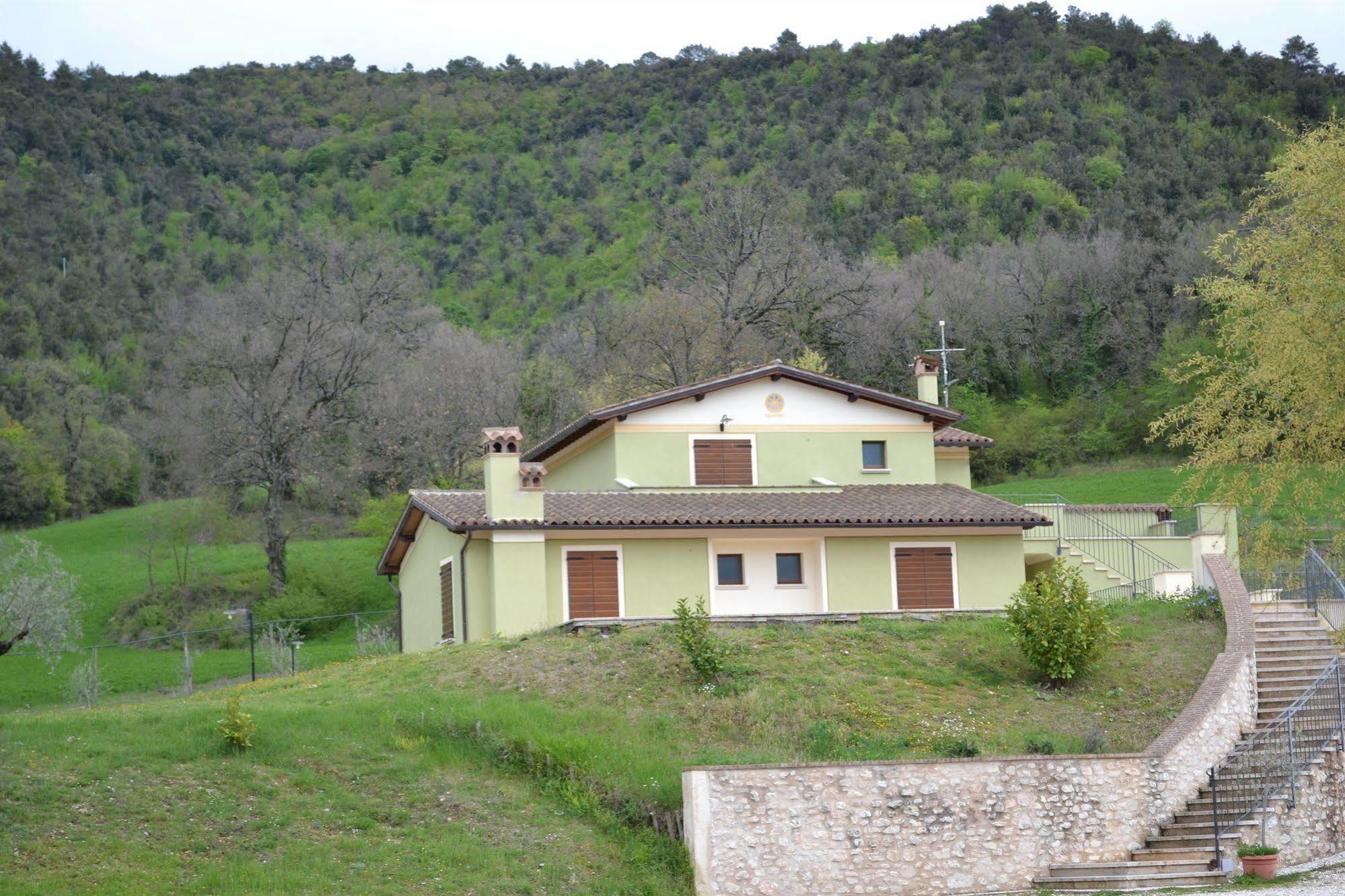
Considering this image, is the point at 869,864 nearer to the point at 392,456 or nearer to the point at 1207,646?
the point at 1207,646

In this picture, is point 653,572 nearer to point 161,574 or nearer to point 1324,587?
point 1324,587

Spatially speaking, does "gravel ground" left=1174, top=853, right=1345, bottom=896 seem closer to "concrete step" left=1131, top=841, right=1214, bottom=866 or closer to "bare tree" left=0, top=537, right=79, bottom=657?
"concrete step" left=1131, top=841, right=1214, bottom=866

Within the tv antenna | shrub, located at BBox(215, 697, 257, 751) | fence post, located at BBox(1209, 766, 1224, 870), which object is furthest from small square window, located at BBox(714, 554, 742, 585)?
the tv antenna

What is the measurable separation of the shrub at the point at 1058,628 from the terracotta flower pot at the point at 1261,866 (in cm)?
561

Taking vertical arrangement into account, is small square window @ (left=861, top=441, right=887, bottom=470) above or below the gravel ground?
above

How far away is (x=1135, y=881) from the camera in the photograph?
21578mm

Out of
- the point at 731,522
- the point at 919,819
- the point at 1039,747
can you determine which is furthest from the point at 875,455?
the point at 919,819

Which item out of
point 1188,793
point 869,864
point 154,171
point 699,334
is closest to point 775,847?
point 869,864

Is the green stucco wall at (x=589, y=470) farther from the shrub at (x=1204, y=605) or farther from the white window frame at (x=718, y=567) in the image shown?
the shrub at (x=1204, y=605)

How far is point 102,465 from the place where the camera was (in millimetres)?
82125

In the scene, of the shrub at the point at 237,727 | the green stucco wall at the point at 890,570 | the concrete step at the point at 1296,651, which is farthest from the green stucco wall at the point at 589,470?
the concrete step at the point at 1296,651

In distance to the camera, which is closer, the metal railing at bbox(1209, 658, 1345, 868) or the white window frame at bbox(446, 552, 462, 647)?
the metal railing at bbox(1209, 658, 1345, 868)

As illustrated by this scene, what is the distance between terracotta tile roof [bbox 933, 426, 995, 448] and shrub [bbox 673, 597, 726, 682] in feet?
45.7

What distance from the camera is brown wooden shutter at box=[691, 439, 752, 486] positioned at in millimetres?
35875
